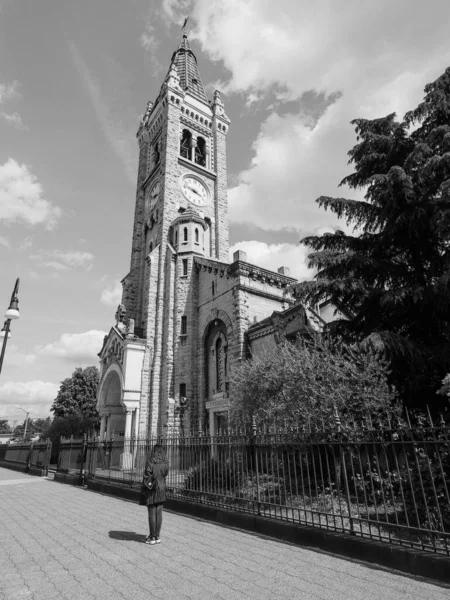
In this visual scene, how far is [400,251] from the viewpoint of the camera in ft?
38.6

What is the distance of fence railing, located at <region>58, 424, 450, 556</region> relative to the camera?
598 centimetres

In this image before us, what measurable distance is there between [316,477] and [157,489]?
9.95ft

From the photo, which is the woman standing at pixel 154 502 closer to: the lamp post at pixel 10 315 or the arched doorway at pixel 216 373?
the lamp post at pixel 10 315

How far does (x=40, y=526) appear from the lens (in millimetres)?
7758

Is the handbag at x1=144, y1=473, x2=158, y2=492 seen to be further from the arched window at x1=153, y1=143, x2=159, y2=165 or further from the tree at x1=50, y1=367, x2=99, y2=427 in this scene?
the tree at x1=50, y1=367, x2=99, y2=427

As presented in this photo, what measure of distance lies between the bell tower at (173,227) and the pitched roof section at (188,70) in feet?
0.48

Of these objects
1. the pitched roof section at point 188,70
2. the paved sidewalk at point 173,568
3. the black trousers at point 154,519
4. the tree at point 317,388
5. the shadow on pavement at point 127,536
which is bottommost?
the paved sidewalk at point 173,568

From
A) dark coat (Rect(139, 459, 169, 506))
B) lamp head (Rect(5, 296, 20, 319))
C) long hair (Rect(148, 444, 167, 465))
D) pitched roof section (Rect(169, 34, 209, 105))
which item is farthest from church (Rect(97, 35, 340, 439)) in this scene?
dark coat (Rect(139, 459, 169, 506))

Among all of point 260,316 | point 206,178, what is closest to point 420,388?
point 260,316

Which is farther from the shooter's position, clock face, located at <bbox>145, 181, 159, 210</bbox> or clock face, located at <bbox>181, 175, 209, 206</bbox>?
clock face, located at <bbox>145, 181, 159, 210</bbox>

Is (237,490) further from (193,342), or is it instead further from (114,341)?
(114,341)

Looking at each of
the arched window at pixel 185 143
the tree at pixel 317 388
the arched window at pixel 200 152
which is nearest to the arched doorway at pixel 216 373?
the tree at pixel 317 388

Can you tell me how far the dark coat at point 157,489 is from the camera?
253 inches

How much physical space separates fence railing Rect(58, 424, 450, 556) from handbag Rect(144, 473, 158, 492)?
6.93 feet
